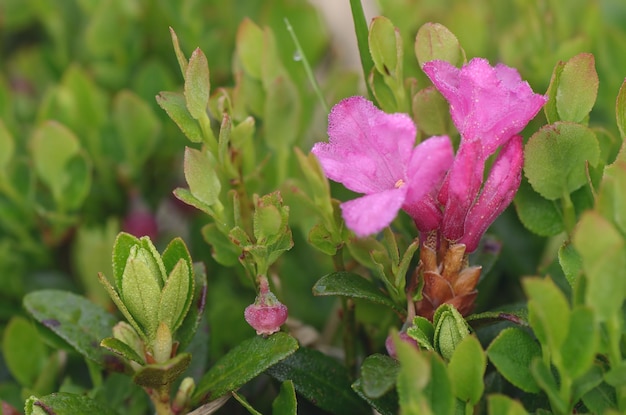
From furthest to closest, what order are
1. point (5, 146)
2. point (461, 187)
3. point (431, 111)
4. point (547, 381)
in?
point (5, 146), point (431, 111), point (461, 187), point (547, 381)

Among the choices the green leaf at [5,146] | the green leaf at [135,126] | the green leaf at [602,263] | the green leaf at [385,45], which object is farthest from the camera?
the green leaf at [135,126]


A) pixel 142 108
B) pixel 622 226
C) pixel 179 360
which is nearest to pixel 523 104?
pixel 622 226

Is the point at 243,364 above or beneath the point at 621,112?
beneath

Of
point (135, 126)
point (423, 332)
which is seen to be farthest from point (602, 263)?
point (135, 126)

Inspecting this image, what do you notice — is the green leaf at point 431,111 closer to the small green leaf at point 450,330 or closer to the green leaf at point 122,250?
the small green leaf at point 450,330

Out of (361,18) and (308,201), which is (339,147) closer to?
(308,201)

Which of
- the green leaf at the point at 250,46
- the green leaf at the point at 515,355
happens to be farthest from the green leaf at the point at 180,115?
the green leaf at the point at 515,355

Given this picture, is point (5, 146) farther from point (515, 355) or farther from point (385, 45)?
point (515, 355)
